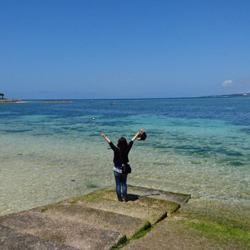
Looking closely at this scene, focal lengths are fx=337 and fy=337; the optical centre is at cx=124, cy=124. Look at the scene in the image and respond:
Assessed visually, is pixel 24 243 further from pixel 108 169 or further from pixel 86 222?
pixel 108 169

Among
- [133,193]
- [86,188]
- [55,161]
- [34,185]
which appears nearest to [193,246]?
[133,193]

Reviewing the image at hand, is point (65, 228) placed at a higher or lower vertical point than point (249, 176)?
higher

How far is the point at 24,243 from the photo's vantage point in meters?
5.94

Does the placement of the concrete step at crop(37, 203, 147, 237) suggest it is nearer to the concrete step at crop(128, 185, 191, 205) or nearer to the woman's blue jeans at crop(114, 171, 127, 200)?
the woman's blue jeans at crop(114, 171, 127, 200)

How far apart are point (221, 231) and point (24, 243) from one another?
4.03 meters

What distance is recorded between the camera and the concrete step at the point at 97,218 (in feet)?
22.8

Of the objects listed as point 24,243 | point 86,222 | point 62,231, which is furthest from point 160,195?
point 24,243

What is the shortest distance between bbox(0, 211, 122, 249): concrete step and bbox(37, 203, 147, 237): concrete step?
296mm

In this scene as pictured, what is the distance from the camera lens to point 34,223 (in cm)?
704

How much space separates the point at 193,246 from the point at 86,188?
6.91 metres

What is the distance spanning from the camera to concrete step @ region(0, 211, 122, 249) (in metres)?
6.07

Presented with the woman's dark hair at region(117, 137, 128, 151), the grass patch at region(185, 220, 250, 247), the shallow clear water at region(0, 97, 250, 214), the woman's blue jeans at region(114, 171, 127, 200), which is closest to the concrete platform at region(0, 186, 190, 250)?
the woman's blue jeans at region(114, 171, 127, 200)

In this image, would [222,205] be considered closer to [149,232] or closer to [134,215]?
[134,215]

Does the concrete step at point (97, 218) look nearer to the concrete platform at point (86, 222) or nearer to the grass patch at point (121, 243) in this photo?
the concrete platform at point (86, 222)
